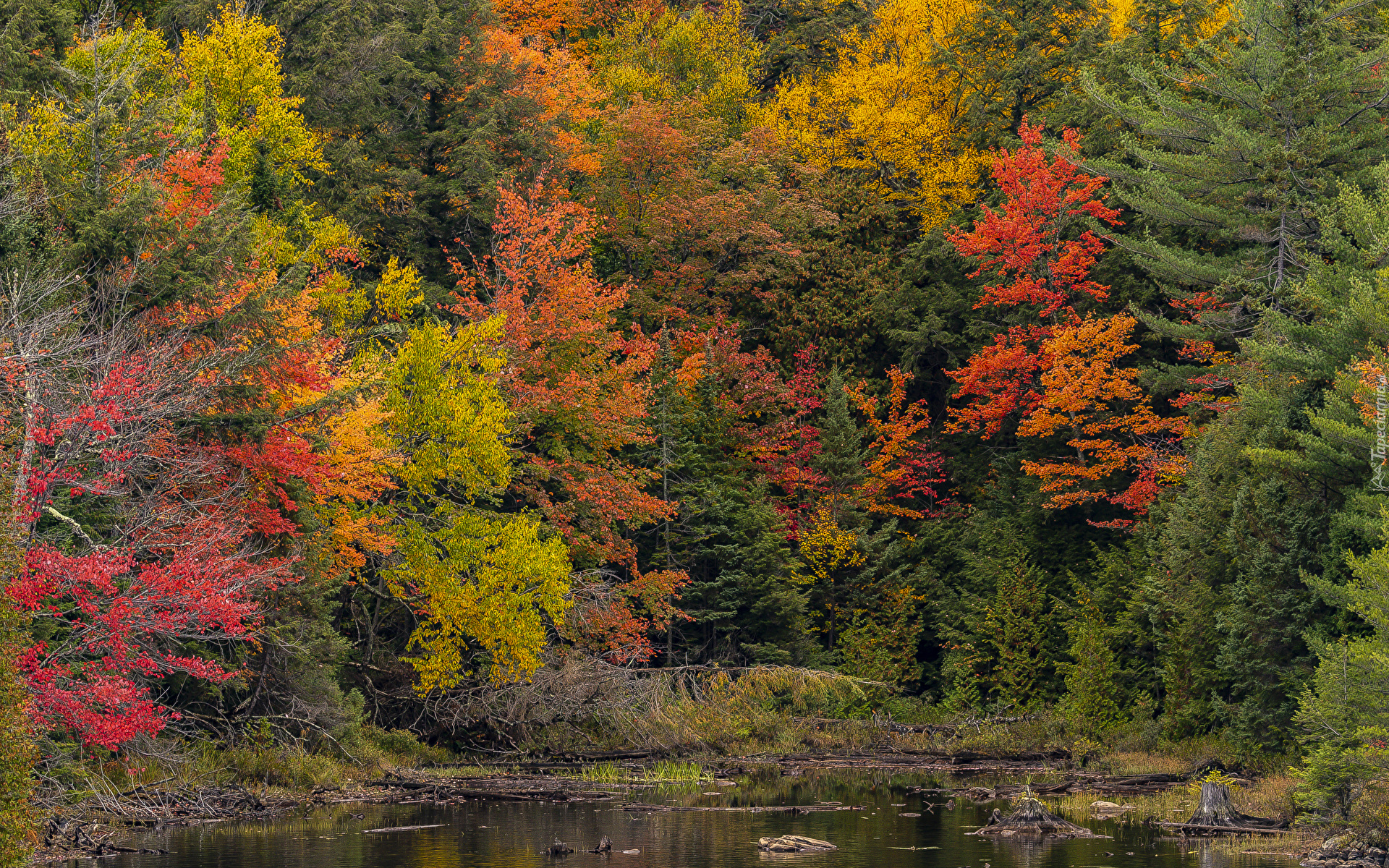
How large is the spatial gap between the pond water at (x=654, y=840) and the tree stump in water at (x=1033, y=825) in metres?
0.44

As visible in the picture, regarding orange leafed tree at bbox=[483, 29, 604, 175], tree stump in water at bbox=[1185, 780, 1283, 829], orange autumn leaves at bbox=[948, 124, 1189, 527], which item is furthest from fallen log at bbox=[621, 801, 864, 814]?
orange leafed tree at bbox=[483, 29, 604, 175]

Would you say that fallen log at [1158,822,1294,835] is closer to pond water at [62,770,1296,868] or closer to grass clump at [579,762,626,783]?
pond water at [62,770,1296,868]

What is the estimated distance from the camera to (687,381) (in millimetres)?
44844

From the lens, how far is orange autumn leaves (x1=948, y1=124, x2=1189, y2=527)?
42938mm

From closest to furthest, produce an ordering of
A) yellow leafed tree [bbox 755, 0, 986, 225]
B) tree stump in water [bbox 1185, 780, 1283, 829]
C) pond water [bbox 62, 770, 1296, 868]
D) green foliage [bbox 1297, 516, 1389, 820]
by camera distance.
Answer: pond water [bbox 62, 770, 1296, 868] < green foliage [bbox 1297, 516, 1389, 820] < tree stump in water [bbox 1185, 780, 1283, 829] < yellow leafed tree [bbox 755, 0, 986, 225]

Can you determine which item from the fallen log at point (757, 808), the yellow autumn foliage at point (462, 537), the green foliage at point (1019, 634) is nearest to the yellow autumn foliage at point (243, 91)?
the yellow autumn foliage at point (462, 537)

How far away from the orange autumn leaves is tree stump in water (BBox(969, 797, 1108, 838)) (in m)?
16.8

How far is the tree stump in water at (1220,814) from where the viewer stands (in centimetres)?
2675

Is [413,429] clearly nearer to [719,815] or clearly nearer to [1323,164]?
[719,815]

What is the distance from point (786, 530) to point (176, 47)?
921 inches

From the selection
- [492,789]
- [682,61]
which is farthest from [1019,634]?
[682,61]

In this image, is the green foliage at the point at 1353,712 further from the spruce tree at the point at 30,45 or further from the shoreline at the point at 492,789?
the spruce tree at the point at 30,45

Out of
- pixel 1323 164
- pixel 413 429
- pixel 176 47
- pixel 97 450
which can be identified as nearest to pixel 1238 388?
pixel 1323 164

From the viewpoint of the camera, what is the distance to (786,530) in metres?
46.2
